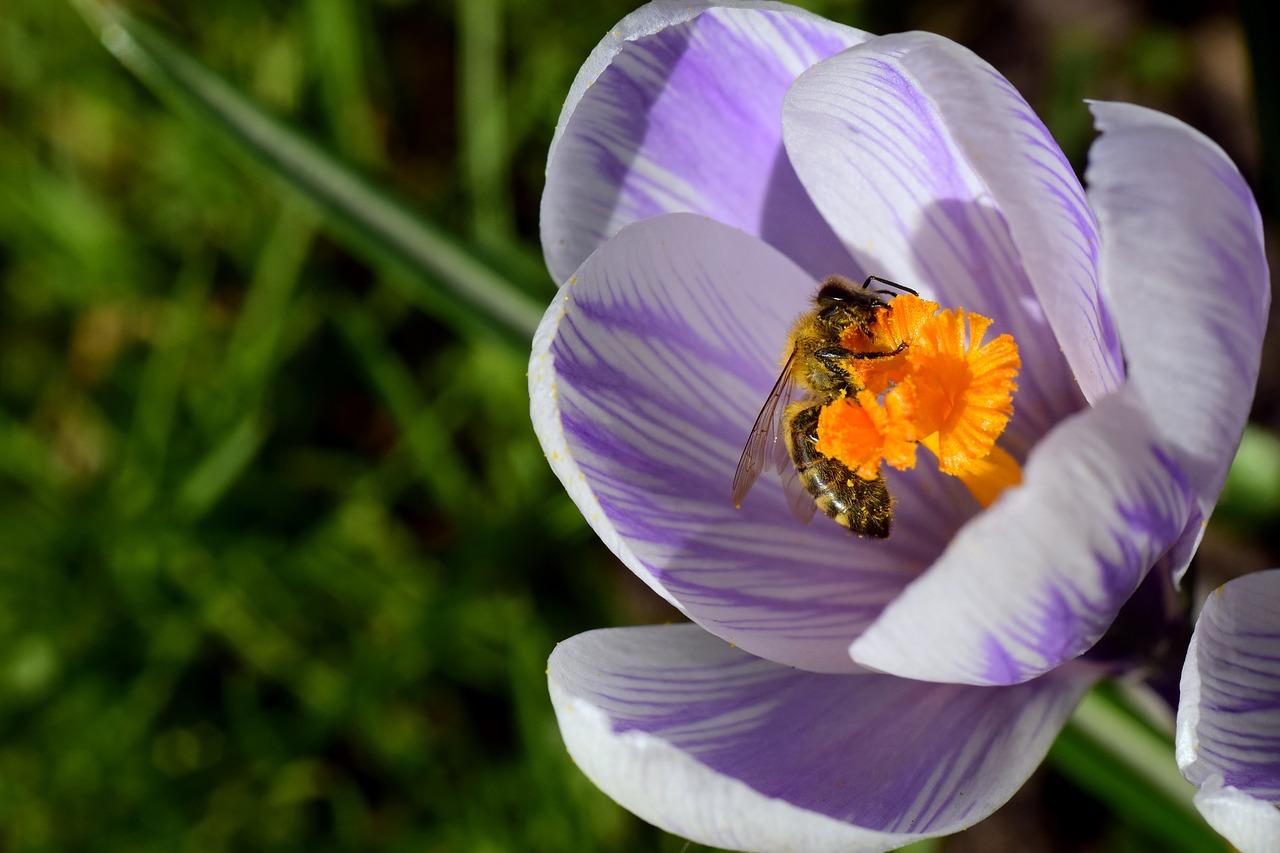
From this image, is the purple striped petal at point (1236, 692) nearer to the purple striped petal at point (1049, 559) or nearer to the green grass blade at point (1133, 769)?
the purple striped petal at point (1049, 559)

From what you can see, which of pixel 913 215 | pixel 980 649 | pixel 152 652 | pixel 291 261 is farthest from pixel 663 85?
pixel 152 652

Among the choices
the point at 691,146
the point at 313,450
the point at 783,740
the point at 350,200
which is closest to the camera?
the point at 783,740

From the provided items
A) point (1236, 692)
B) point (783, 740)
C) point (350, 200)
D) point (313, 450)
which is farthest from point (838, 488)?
point (313, 450)

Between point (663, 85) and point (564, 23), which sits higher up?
point (663, 85)

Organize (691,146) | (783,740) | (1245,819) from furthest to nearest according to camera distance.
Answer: (691,146)
(783,740)
(1245,819)

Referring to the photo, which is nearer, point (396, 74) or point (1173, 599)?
point (1173, 599)

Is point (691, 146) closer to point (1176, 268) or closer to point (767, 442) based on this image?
point (767, 442)

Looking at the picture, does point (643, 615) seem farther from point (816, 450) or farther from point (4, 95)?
point (4, 95)
